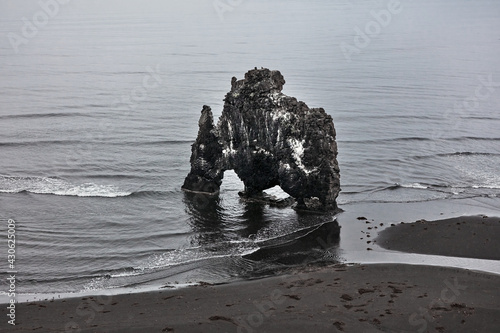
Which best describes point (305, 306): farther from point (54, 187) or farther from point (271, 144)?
point (54, 187)

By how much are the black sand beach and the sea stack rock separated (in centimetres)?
1047

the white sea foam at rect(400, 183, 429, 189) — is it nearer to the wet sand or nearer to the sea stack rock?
the wet sand

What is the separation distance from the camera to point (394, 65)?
130875mm

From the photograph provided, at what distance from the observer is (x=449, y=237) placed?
141 feet

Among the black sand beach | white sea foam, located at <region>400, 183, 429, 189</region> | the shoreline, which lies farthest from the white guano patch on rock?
white sea foam, located at <region>400, 183, 429, 189</region>

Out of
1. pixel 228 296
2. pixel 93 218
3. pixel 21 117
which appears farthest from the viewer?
pixel 21 117

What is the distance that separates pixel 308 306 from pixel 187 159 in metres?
34.2

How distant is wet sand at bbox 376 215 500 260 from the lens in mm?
40906

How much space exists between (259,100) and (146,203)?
1216 centimetres

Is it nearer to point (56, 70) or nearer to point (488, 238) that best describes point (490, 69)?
point (56, 70)

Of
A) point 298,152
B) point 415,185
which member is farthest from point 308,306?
point 415,185

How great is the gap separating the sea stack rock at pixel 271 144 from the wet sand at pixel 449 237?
6.16m

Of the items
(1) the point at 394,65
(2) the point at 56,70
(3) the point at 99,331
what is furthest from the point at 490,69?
(3) the point at 99,331

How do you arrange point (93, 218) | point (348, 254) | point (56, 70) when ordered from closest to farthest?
point (348, 254)
point (93, 218)
point (56, 70)
